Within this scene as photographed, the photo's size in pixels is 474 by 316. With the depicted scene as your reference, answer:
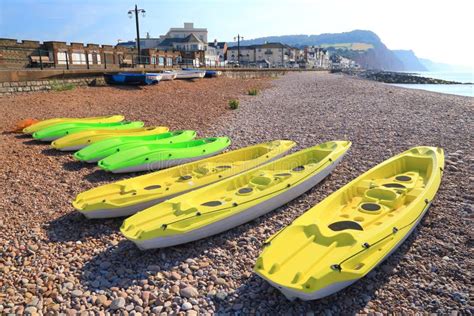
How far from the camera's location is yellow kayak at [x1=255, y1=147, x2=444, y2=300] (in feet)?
9.81

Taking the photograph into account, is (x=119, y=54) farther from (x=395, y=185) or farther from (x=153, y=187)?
(x=395, y=185)

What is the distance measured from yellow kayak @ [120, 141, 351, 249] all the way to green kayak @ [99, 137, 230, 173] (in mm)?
1805

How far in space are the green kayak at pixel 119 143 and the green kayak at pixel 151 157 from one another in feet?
1.28

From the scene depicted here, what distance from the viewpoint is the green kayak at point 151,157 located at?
6.48 meters

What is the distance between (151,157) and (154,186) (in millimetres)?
1410

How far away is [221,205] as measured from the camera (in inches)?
173

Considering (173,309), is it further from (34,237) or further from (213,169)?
(213,169)

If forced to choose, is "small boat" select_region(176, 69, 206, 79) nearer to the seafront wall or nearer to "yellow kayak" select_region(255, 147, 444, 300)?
the seafront wall

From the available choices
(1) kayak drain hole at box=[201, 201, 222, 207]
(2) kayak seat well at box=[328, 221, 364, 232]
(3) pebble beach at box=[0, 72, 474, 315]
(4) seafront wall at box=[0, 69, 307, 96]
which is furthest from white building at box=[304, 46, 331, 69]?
(2) kayak seat well at box=[328, 221, 364, 232]

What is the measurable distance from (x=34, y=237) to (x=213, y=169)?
2925 millimetres

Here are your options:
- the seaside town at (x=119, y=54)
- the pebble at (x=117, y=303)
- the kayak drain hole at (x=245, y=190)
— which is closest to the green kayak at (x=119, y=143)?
the kayak drain hole at (x=245, y=190)

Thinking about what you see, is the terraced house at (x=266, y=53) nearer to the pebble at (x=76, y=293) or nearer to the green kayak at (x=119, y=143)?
the green kayak at (x=119, y=143)

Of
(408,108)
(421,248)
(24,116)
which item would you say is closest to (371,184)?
(421,248)

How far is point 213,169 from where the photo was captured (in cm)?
617
